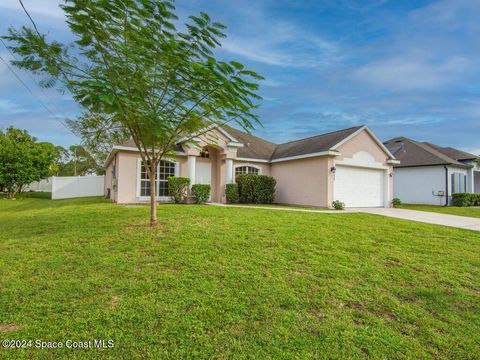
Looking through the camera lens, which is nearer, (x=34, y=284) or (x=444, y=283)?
(x=34, y=284)

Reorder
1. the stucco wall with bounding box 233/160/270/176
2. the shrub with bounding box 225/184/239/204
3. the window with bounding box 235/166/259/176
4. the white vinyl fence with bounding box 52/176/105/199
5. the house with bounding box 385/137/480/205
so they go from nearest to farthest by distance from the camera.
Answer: the shrub with bounding box 225/184/239/204 < the stucco wall with bounding box 233/160/270/176 < the window with bounding box 235/166/259/176 < the house with bounding box 385/137/480/205 < the white vinyl fence with bounding box 52/176/105/199

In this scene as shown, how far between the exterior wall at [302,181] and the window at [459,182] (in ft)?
43.0

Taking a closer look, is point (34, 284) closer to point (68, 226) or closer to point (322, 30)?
point (68, 226)

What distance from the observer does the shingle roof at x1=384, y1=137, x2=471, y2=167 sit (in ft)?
66.7


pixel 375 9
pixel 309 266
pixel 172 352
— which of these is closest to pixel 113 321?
pixel 172 352

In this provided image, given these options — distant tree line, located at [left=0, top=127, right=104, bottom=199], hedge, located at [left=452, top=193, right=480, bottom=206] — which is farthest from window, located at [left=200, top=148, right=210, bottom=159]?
hedge, located at [left=452, top=193, right=480, bottom=206]

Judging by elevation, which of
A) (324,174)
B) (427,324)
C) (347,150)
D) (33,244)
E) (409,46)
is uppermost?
(409,46)

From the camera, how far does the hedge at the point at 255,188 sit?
52.6 ft

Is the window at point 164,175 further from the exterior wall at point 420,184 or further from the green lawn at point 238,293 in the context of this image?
the exterior wall at point 420,184

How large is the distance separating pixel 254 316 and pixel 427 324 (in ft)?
7.34

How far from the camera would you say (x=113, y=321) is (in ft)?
10.4

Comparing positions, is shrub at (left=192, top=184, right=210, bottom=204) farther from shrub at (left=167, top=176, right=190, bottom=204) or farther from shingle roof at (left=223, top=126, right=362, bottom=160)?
shingle roof at (left=223, top=126, right=362, bottom=160)

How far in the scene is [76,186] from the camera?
83.9 ft

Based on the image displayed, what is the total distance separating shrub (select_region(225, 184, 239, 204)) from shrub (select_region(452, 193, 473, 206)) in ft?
53.5
